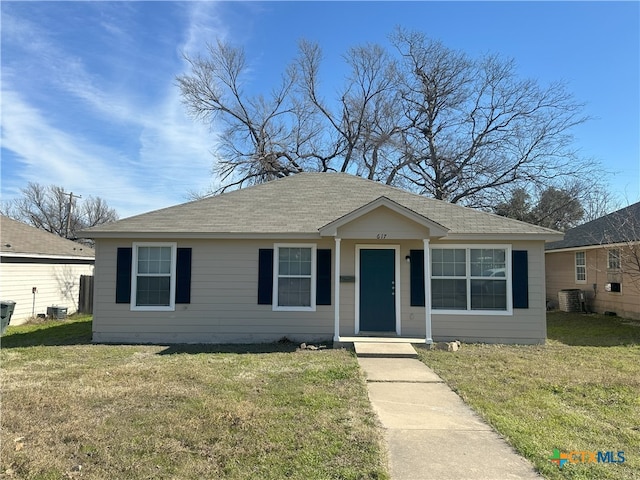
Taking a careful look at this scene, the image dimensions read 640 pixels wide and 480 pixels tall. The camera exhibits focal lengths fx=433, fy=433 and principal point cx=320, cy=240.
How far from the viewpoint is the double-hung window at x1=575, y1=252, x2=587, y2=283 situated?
16500mm

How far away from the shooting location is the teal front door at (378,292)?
32.3 feet

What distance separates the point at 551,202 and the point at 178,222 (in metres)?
21.8

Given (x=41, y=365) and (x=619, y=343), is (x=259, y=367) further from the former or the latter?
(x=619, y=343)

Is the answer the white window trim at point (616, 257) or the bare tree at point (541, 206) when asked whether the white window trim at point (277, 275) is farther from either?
→ the bare tree at point (541, 206)

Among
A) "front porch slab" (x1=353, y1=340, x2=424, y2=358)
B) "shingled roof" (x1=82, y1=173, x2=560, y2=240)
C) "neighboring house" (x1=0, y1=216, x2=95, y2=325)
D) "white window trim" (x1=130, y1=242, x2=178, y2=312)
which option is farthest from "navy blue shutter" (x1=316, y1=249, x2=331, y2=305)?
"neighboring house" (x1=0, y1=216, x2=95, y2=325)

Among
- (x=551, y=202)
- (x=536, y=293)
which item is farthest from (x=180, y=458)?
(x=551, y=202)

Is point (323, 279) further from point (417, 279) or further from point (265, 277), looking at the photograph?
point (417, 279)

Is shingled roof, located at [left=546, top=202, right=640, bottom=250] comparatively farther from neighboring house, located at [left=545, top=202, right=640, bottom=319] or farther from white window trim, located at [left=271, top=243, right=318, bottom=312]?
white window trim, located at [left=271, top=243, right=318, bottom=312]

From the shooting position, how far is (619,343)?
9875 mm

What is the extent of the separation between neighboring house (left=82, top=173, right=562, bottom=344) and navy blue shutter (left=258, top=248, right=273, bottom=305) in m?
0.02

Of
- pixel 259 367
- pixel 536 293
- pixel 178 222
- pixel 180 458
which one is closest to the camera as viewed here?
pixel 180 458

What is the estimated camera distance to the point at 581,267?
55.1ft

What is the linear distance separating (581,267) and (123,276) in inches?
637

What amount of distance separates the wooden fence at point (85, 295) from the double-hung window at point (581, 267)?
18.7 m
